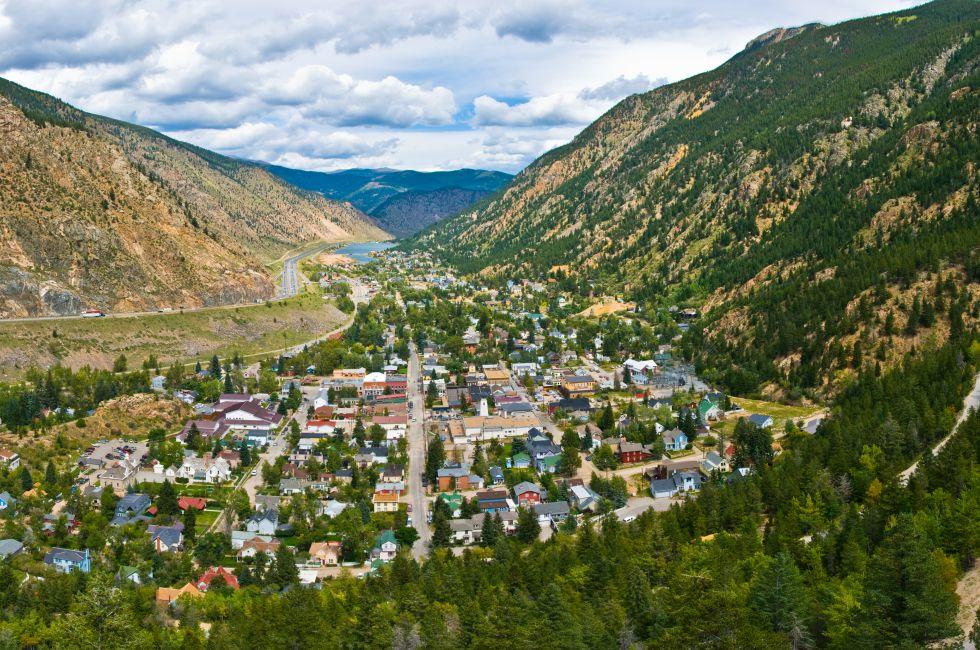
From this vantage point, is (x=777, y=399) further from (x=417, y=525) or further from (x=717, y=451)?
(x=417, y=525)

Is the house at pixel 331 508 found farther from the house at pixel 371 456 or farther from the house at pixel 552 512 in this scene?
the house at pixel 552 512

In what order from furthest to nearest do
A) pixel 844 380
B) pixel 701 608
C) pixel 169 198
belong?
pixel 169 198, pixel 844 380, pixel 701 608

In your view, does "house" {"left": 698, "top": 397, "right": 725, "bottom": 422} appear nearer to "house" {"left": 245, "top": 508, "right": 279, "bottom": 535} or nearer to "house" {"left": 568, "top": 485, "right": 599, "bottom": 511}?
"house" {"left": 568, "top": 485, "right": 599, "bottom": 511}

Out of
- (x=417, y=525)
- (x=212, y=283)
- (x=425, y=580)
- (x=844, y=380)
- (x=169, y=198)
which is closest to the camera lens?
(x=425, y=580)

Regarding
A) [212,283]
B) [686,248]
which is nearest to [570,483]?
[212,283]

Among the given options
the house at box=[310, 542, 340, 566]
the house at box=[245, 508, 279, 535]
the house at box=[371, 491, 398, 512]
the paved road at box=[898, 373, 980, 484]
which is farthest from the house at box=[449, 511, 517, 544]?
the paved road at box=[898, 373, 980, 484]

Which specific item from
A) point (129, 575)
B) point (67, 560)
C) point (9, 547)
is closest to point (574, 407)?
point (129, 575)

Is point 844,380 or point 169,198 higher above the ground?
point 169,198
